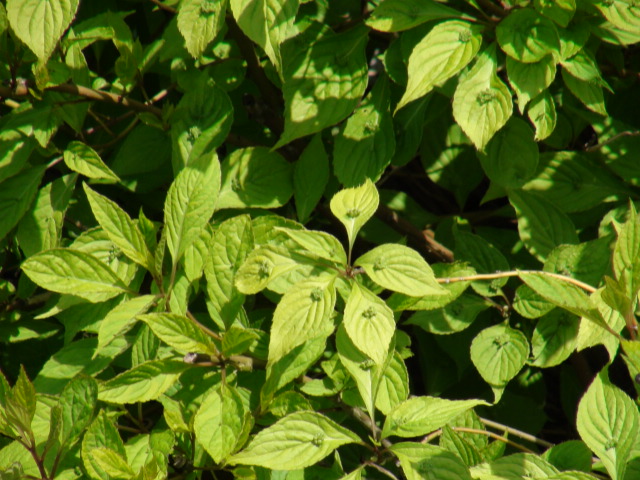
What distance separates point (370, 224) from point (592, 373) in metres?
0.71

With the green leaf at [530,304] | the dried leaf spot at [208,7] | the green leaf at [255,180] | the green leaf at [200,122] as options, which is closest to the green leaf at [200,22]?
the dried leaf spot at [208,7]

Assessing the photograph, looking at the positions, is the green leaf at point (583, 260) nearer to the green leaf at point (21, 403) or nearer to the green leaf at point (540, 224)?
the green leaf at point (540, 224)

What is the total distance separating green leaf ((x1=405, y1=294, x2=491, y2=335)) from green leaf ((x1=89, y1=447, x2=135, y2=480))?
25.9 inches

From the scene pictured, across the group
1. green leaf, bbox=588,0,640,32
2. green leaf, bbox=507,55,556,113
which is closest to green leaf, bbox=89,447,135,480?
green leaf, bbox=507,55,556,113

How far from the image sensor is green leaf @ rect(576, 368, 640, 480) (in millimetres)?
1179

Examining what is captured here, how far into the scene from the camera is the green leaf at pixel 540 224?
1579mm

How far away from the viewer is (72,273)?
4.23ft

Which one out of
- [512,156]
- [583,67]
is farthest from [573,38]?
[512,156]

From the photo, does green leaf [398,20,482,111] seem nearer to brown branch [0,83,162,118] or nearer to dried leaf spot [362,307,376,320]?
dried leaf spot [362,307,376,320]

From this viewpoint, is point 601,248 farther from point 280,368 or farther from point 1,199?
point 1,199

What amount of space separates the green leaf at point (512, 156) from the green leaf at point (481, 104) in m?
0.23

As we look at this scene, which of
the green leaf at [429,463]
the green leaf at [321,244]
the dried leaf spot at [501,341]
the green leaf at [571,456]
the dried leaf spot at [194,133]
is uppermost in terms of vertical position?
the dried leaf spot at [194,133]

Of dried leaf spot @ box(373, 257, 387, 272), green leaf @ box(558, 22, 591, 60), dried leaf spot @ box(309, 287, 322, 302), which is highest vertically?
green leaf @ box(558, 22, 591, 60)

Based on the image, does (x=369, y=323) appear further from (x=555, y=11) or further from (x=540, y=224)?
(x=555, y=11)
